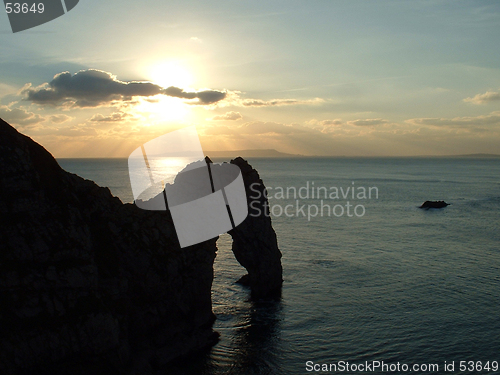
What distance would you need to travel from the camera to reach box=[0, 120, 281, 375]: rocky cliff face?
1897 centimetres

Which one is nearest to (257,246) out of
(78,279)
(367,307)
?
(367,307)

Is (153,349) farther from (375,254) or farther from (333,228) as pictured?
(333,228)

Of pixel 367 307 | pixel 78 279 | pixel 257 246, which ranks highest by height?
pixel 78 279

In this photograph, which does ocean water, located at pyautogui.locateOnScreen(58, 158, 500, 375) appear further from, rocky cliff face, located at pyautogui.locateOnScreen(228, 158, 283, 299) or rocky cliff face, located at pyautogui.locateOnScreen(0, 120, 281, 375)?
rocky cliff face, located at pyautogui.locateOnScreen(0, 120, 281, 375)

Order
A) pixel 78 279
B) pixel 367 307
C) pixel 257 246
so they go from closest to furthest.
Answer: pixel 78 279 < pixel 367 307 < pixel 257 246

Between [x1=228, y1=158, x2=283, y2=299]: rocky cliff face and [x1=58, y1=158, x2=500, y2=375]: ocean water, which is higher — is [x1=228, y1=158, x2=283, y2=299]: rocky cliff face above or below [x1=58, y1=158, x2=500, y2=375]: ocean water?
above

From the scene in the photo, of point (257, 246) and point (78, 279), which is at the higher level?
point (78, 279)

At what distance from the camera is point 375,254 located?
165 feet

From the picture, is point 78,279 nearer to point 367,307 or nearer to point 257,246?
point 257,246

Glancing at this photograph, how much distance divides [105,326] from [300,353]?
13.1 m

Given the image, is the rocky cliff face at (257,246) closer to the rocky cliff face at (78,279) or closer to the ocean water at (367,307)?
the ocean water at (367,307)

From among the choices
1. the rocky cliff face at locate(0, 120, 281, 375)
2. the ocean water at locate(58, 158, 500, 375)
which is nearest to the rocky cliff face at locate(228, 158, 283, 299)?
the ocean water at locate(58, 158, 500, 375)

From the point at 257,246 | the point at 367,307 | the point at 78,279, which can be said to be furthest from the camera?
A: the point at 257,246

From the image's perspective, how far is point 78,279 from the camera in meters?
20.3
